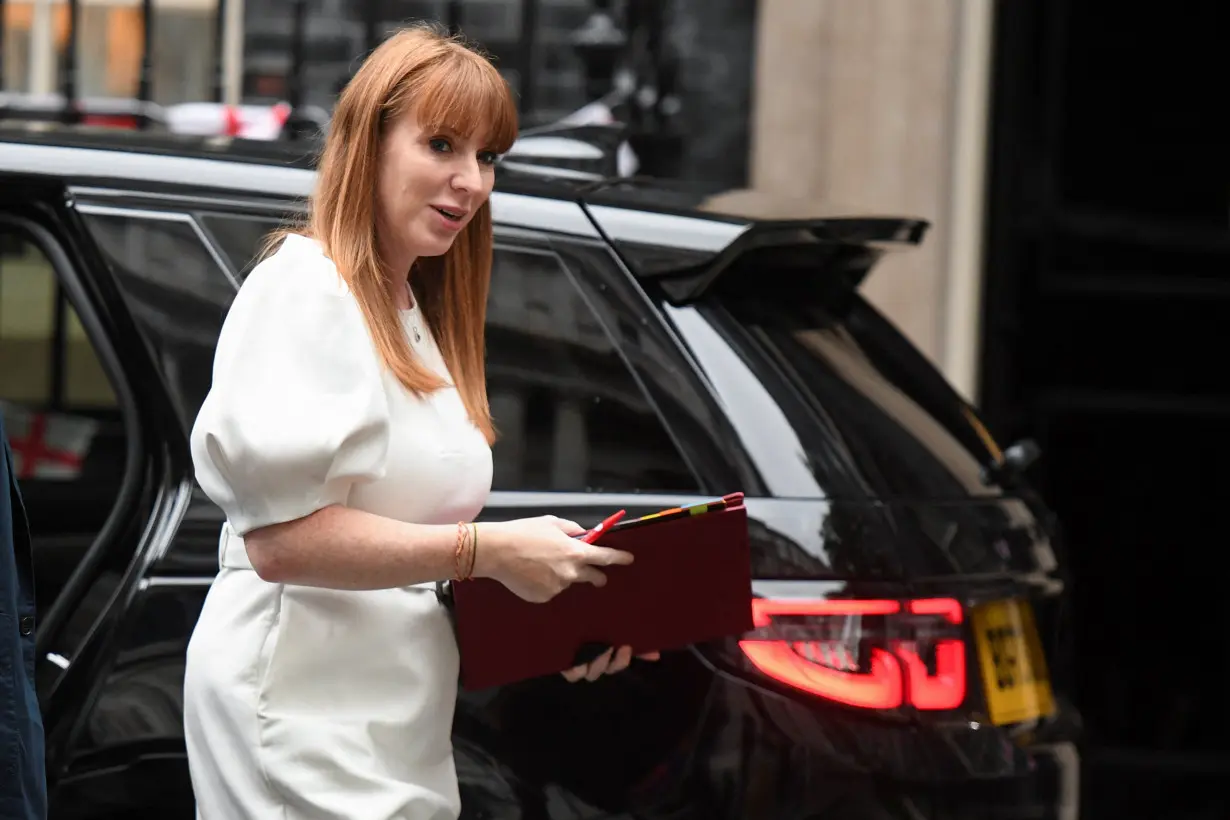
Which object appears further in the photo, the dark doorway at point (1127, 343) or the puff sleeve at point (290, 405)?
the dark doorway at point (1127, 343)

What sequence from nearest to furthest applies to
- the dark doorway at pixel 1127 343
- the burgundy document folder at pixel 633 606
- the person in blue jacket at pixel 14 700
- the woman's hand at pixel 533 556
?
the person in blue jacket at pixel 14 700 → the woman's hand at pixel 533 556 → the burgundy document folder at pixel 633 606 → the dark doorway at pixel 1127 343

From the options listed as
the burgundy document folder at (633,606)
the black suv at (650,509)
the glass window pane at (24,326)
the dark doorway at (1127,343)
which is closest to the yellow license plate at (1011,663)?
the black suv at (650,509)

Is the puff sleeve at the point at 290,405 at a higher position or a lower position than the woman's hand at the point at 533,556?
higher

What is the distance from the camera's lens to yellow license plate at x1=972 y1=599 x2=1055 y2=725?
2.99 metres

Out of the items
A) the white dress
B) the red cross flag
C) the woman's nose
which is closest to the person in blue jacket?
the white dress

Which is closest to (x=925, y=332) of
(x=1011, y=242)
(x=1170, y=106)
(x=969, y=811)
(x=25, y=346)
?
(x=1011, y=242)

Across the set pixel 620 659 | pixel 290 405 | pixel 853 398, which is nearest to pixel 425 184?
pixel 290 405

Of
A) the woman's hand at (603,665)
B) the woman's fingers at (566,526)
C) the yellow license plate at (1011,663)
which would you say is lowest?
the yellow license plate at (1011,663)

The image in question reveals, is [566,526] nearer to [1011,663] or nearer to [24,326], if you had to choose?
[1011,663]

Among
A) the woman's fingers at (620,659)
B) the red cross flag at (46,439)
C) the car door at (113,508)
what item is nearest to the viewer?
the woman's fingers at (620,659)

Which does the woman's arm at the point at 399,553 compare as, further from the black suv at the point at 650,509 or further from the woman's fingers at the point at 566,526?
the black suv at the point at 650,509

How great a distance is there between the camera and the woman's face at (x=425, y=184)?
229 centimetres

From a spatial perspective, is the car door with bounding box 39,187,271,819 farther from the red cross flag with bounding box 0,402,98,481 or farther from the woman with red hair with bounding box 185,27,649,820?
the red cross flag with bounding box 0,402,98,481

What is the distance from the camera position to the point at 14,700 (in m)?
2.08
